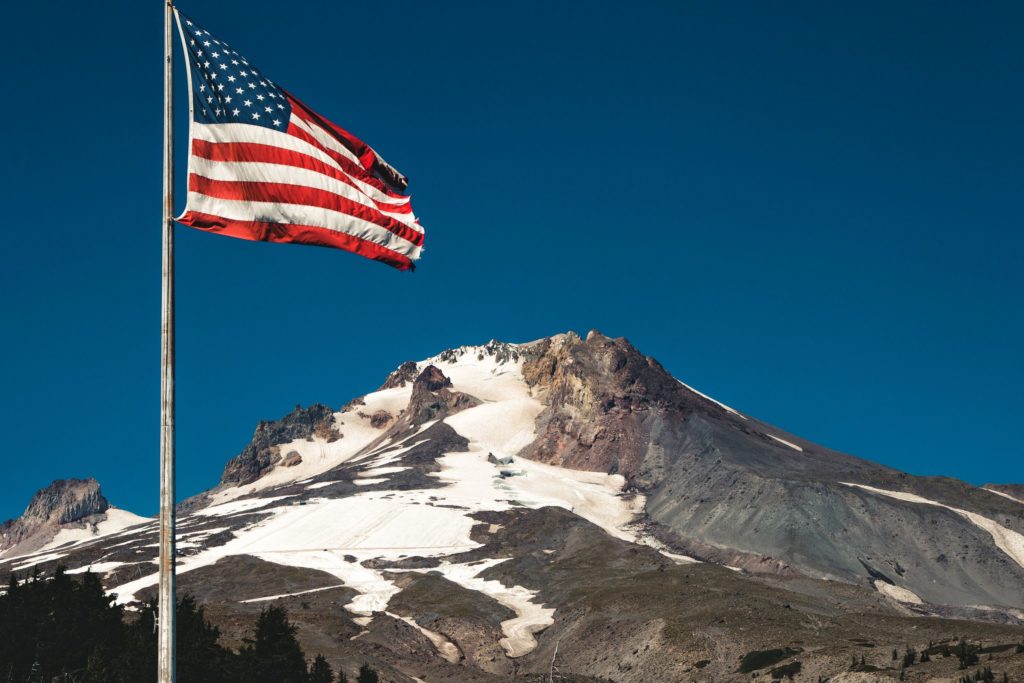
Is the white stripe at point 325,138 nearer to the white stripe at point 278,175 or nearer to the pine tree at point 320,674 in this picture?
the white stripe at point 278,175

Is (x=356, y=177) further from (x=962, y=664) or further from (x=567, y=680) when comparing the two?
(x=567, y=680)

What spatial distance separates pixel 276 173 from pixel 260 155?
54 centimetres

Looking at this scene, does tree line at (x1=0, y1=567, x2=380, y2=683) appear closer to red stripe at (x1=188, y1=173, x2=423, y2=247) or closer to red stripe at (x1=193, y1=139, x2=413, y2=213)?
red stripe at (x1=188, y1=173, x2=423, y2=247)

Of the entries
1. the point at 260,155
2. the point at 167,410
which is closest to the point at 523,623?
the point at 260,155

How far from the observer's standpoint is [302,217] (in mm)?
27719

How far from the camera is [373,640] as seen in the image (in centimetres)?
15475

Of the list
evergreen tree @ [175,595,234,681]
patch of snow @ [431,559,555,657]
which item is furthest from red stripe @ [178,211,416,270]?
patch of snow @ [431,559,555,657]

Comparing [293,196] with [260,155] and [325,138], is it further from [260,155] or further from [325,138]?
[325,138]

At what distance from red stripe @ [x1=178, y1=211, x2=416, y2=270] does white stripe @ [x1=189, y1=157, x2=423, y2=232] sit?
0.99 m

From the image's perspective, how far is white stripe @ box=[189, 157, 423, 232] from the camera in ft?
87.0

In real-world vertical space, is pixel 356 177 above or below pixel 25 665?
above

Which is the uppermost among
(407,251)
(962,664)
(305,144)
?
(305,144)

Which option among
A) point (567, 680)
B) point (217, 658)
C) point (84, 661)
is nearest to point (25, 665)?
point (84, 661)

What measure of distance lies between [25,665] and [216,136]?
7477 centimetres
